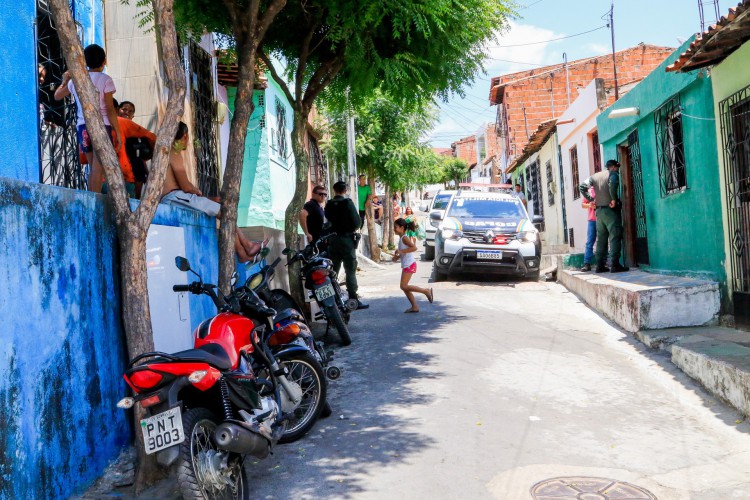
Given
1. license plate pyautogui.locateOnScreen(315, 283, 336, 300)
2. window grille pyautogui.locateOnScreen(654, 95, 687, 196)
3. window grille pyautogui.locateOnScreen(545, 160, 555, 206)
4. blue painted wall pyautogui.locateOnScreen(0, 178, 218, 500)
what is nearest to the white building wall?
window grille pyautogui.locateOnScreen(545, 160, 555, 206)

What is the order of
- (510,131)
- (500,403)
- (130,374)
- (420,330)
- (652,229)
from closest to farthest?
(130,374) → (500,403) → (420,330) → (652,229) → (510,131)

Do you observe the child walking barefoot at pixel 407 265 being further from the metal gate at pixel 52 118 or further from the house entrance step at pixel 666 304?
the metal gate at pixel 52 118

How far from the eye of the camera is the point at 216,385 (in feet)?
12.9

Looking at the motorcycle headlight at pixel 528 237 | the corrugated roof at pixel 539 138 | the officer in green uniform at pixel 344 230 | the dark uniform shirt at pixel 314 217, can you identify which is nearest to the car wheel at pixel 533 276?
the motorcycle headlight at pixel 528 237

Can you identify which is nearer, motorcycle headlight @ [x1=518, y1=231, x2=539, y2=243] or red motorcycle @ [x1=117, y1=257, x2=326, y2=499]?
red motorcycle @ [x1=117, y1=257, x2=326, y2=499]

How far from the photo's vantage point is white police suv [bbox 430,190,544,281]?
13.0 m

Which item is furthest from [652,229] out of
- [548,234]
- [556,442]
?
[548,234]

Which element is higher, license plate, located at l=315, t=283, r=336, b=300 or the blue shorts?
the blue shorts

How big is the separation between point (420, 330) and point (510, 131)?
24.4m

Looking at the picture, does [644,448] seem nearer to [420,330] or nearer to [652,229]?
[420,330]

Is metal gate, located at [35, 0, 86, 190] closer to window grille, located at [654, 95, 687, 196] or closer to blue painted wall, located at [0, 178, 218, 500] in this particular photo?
blue painted wall, located at [0, 178, 218, 500]

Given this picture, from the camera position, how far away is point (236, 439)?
146 inches

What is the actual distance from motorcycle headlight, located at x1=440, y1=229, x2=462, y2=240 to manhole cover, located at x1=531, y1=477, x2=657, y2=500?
904 centimetres

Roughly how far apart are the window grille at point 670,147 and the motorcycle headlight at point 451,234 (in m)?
3.88
